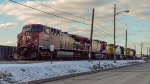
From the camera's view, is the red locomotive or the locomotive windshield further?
the locomotive windshield

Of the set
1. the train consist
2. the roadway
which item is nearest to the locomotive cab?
the train consist

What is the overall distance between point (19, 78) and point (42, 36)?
1889cm

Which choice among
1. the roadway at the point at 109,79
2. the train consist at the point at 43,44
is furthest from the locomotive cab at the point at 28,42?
the roadway at the point at 109,79

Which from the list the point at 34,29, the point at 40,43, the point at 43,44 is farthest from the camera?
the point at 43,44

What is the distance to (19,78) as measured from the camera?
2095 cm

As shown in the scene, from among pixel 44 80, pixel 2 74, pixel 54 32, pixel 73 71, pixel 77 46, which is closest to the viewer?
pixel 2 74

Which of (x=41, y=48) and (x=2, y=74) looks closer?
(x=2, y=74)

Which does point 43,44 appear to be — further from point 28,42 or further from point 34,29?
point 34,29

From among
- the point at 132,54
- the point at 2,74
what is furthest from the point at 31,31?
the point at 132,54

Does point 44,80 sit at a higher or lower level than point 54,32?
lower

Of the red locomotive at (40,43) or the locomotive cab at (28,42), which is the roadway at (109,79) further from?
the locomotive cab at (28,42)

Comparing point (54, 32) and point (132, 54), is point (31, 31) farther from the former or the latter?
point (132, 54)

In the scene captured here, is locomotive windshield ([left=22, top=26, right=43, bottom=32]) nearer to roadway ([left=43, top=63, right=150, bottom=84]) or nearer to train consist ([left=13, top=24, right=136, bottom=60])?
train consist ([left=13, top=24, right=136, bottom=60])

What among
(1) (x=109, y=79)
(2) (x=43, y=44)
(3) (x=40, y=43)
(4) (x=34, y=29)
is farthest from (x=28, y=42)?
(1) (x=109, y=79)
